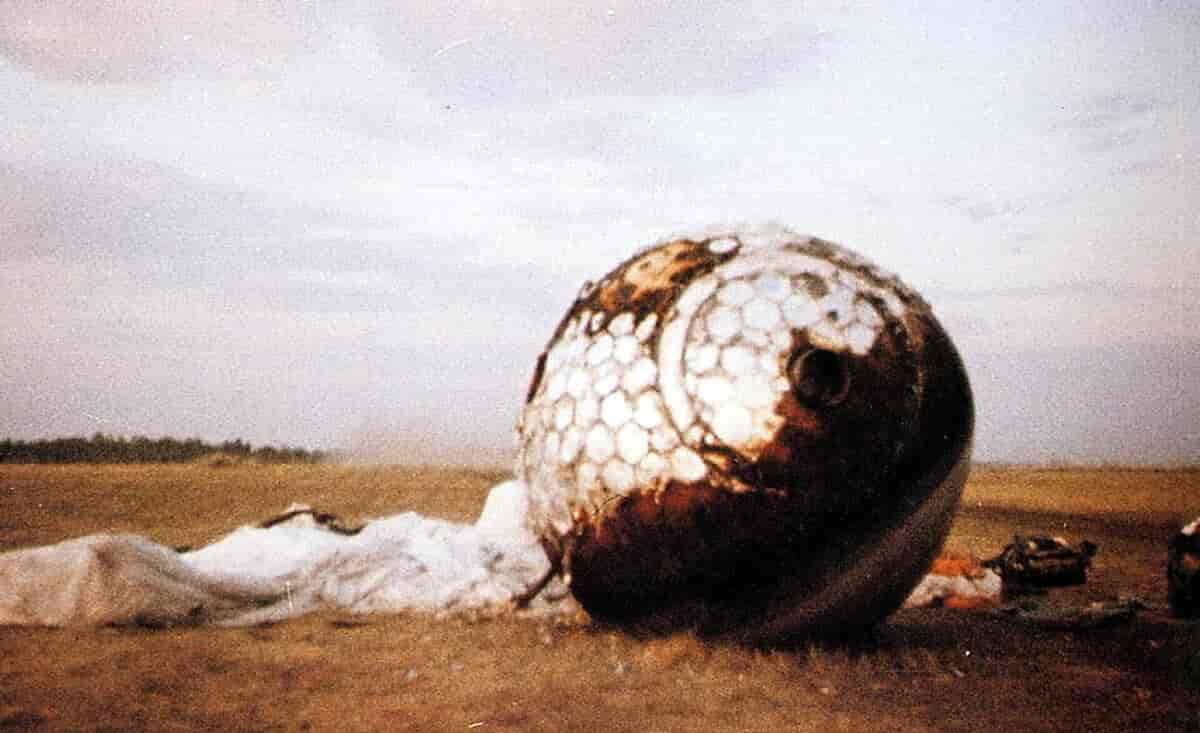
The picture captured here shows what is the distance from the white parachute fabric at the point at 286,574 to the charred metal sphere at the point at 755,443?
0.86 meters

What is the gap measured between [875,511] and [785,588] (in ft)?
1.79

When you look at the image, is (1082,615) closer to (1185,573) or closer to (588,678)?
(1185,573)

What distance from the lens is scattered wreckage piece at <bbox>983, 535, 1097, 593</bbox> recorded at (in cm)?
765

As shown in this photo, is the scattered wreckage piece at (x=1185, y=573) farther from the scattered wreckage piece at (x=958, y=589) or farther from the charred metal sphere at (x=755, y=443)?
the charred metal sphere at (x=755, y=443)

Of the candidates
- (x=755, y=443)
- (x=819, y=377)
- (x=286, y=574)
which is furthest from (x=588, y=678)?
(x=286, y=574)

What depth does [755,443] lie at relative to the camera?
182 inches

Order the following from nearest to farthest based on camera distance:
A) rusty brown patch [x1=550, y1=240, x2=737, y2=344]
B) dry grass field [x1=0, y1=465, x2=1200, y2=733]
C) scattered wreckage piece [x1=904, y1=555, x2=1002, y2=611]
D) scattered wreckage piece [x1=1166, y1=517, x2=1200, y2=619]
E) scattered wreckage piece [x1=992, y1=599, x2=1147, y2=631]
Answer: dry grass field [x1=0, y1=465, x2=1200, y2=733] → rusty brown patch [x1=550, y1=240, x2=737, y2=344] → scattered wreckage piece [x1=992, y1=599, x2=1147, y2=631] → scattered wreckage piece [x1=1166, y1=517, x2=1200, y2=619] → scattered wreckage piece [x1=904, y1=555, x2=1002, y2=611]

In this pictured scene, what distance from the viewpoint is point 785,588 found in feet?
15.8

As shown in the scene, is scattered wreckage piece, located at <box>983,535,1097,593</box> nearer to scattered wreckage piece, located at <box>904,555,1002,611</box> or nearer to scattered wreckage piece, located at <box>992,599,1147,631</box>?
scattered wreckage piece, located at <box>904,555,1002,611</box>

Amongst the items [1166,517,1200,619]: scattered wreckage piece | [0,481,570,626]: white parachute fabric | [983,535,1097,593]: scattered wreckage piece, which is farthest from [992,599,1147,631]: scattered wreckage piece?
[0,481,570,626]: white parachute fabric

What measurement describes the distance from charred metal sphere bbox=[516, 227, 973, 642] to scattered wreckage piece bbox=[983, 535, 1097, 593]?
2.87 meters

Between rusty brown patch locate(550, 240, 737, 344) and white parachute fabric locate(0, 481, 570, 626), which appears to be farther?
white parachute fabric locate(0, 481, 570, 626)

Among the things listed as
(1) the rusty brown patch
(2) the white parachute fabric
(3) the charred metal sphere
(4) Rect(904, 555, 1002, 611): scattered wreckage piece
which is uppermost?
(1) the rusty brown patch

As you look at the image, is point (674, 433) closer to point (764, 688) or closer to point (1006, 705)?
point (764, 688)
